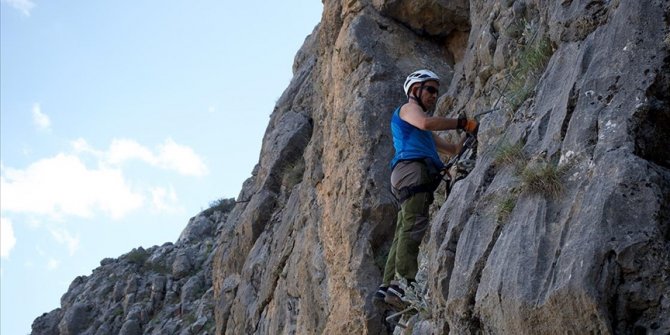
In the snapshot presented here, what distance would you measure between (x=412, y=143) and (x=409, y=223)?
92 cm

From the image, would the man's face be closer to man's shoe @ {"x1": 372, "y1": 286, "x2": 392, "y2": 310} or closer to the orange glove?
the orange glove

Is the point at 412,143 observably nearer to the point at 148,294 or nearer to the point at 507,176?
the point at 507,176

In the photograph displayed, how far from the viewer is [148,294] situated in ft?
96.6

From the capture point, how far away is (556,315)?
526cm

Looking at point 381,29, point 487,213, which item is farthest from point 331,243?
point 487,213

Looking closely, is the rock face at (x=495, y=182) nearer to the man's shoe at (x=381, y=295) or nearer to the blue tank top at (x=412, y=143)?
the man's shoe at (x=381, y=295)

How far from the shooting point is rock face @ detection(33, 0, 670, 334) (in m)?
5.38

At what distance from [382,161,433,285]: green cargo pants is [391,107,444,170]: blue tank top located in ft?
0.30

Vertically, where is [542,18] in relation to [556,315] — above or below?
above

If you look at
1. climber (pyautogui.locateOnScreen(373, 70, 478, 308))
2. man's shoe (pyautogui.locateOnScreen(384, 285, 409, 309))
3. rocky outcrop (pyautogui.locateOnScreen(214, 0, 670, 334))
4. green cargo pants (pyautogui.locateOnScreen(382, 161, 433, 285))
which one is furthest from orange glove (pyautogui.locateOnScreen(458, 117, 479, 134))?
man's shoe (pyautogui.locateOnScreen(384, 285, 409, 309))

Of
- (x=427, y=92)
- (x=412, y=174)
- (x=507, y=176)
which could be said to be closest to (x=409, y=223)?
(x=412, y=174)

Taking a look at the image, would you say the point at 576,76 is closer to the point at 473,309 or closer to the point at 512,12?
the point at 473,309

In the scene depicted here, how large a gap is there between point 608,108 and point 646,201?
107cm

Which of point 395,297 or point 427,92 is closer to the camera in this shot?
point 395,297
